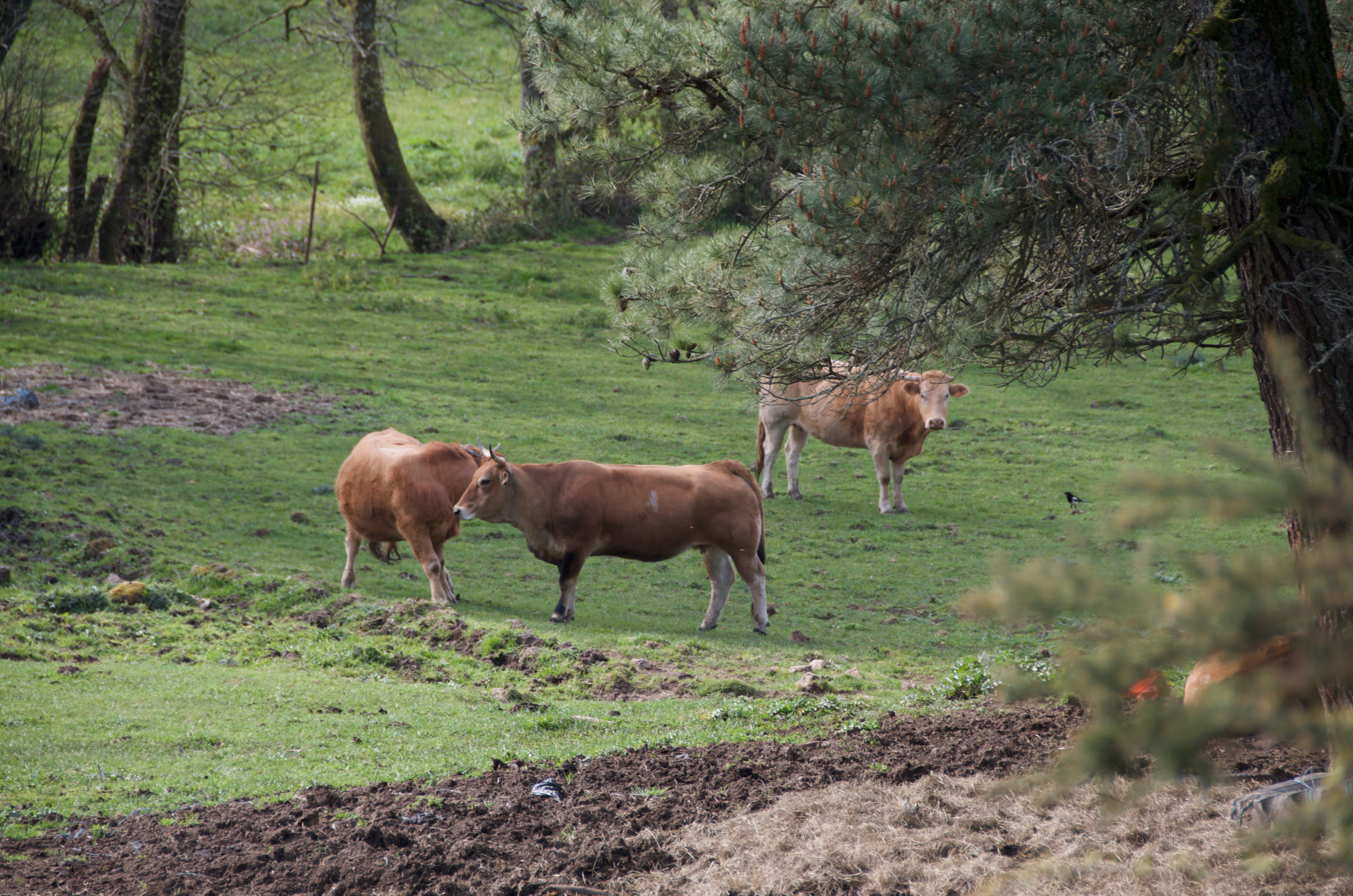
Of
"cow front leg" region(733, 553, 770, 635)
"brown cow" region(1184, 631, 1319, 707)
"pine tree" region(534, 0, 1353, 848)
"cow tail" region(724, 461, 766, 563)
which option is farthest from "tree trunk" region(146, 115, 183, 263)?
"brown cow" region(1184, 631, 1319, 707)

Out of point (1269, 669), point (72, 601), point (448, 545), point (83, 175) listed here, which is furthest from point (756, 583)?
point (83, 175)

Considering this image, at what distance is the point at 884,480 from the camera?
572 inches

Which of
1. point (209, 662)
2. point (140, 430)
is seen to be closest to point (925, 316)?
point (209, 662)

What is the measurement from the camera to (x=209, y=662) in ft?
26.3

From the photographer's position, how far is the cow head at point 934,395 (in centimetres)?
1459

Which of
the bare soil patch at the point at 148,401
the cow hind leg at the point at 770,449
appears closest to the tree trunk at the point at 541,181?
the bare soil patch at the point at 148,401

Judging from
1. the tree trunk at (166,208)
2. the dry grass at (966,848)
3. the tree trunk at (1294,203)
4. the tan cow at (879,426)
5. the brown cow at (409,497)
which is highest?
the tree trunk at (166,208)

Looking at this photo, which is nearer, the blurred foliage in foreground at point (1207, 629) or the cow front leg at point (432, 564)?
the blurred foliage in foreground at point (1207, 629)

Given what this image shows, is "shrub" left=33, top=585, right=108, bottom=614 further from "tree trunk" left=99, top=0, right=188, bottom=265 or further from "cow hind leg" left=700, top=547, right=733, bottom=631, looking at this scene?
"tree trunk" left=99, top=0, right=188, bottom=265

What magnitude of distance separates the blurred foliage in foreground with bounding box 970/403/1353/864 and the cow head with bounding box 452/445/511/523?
8185mm

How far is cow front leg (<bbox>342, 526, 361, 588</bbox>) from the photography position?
10.4 metres

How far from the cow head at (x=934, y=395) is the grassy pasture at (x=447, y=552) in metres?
1.14

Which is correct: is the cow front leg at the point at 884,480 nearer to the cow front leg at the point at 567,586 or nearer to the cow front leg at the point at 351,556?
the cow front leg at the point at 567,586

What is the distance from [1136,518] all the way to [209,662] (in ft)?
24.7
